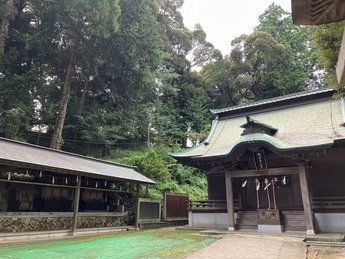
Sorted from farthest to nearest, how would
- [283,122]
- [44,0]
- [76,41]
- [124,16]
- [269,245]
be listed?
[124,16] → [76,41] → [44,0] → [283,122] → [269,245]

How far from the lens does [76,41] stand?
2208 cm

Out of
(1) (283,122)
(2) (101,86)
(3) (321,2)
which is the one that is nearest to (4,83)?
(2) (101,86)

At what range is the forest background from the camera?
2006 centimetres

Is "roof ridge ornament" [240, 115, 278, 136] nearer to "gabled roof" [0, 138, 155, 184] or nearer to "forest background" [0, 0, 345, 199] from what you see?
"forest background" [0, 0, 345, 199]

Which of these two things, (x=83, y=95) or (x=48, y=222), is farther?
(x=83, y=95)

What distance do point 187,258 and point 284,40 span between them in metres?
32.9

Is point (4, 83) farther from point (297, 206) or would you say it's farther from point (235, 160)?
point (297, 206)

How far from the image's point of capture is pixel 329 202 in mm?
11227

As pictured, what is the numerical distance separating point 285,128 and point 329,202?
4.24 meters

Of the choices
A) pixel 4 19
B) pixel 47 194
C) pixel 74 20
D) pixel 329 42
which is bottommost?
pixel 47 194

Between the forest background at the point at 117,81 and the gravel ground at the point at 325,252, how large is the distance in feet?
31.8

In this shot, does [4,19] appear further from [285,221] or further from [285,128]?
[285,221]

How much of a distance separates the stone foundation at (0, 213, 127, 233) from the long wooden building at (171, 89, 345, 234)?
15.1 ft

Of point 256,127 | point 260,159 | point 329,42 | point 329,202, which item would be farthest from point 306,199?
point 329,42
